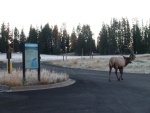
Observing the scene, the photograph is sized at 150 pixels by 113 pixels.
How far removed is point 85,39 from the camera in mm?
116875

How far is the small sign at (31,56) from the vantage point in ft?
59.9

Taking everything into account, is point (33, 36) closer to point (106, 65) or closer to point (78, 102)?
point (106, 65)

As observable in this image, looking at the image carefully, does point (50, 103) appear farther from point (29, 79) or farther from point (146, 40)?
point (146, 40)

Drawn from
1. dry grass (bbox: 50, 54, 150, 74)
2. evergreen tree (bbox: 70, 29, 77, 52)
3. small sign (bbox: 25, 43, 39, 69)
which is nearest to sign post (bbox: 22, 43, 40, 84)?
small sign (bbox: 25, 43, 39, 69)

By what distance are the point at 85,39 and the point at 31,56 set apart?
98841 mm

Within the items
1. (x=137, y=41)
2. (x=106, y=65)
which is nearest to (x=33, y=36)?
(x=137, y=41)

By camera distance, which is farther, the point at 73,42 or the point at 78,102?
the point at 73,42

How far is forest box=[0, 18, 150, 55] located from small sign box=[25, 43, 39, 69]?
285ft

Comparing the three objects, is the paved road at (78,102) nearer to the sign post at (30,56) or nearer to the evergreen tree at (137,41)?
the sign post at (30,56)

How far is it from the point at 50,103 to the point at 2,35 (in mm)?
100830

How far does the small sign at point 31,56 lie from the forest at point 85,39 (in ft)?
285

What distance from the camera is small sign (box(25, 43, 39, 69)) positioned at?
18250mm

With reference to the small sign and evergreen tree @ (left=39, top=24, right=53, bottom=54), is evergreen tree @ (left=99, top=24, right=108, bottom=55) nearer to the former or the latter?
evergreen tree @ (left=39, top=24, right=53, bottom=54)

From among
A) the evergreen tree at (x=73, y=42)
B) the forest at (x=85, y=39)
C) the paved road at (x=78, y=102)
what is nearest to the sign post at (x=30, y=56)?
the paved road at (x=78, y=102)
